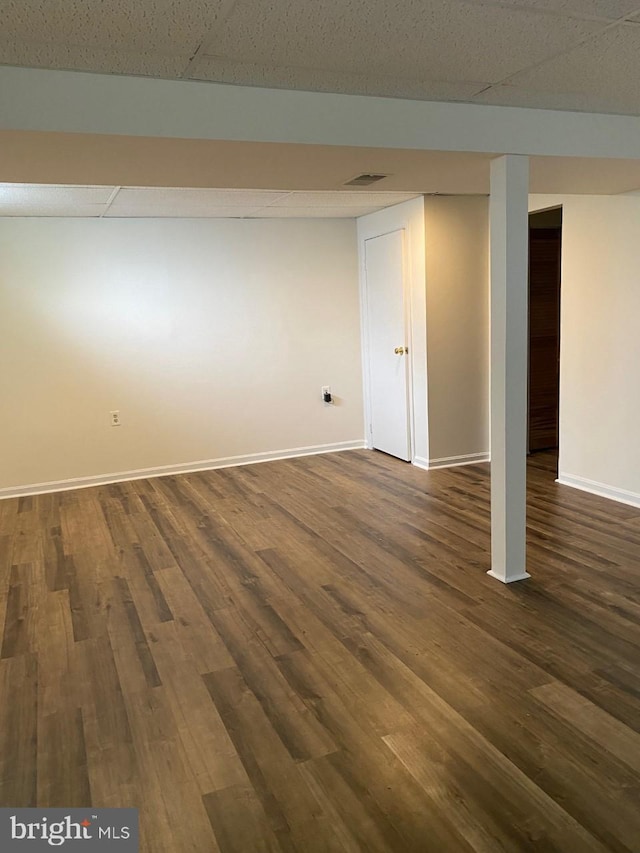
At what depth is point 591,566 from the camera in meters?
3.55

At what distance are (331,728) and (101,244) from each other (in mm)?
4622

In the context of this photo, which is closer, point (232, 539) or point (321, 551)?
point (321, 551)

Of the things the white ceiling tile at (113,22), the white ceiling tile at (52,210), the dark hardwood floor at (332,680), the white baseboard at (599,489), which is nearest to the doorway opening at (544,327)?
the white baseboard at (599,489)

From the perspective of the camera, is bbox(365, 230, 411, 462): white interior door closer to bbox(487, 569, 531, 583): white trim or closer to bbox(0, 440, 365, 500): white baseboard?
bbox(0, 440, 365, 500): white baseboard

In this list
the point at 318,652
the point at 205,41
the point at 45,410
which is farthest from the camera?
the point at 45,410

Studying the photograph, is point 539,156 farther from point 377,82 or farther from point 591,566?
point 591,566

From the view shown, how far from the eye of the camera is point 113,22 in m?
1.96

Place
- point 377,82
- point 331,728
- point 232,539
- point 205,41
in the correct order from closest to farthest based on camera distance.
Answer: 1. point 205,41
2. point 331,728
3. point 377,82
4. point 232,539

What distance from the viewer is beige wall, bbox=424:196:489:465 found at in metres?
5.52

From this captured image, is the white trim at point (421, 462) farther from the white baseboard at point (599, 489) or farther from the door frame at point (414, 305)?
the white baseboard at point (599, 489)

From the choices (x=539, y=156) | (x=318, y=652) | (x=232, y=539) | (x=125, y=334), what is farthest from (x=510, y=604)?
(x=125, y=334)

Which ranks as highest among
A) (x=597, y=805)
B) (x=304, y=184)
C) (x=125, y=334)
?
(x=304, y=184)

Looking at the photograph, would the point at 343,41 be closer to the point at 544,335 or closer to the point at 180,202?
the point at 180,202

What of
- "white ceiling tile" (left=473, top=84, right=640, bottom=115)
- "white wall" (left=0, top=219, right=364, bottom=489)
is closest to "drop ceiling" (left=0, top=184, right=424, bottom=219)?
"white wall" (left=0, top=219, right=364, bottom=489)
